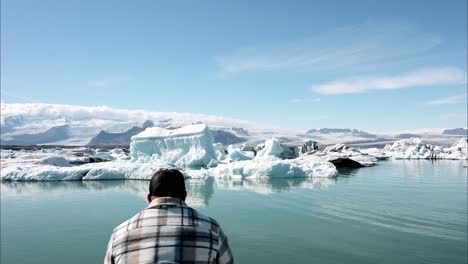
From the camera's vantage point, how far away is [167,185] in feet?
6.50

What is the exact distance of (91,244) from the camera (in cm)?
744

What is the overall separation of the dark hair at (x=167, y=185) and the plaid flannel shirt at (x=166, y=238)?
6 cm

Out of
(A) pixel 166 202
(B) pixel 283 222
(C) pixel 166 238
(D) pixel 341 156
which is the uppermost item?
(A) pixel 166 202

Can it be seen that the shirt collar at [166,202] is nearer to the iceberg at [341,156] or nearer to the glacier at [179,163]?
the glacier at [179,163]

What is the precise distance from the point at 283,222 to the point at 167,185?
7870 millimetres

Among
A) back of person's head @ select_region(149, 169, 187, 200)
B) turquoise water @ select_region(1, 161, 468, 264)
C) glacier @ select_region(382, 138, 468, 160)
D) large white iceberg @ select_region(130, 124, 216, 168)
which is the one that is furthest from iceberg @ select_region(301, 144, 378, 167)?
back of person's head @ select_region(149, 169, 187, 200)

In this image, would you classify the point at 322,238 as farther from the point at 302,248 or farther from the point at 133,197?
the point at 133,197

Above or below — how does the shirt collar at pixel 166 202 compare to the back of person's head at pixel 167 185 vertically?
below

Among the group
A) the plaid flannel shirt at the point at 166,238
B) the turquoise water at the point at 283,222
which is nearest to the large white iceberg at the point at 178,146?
the turquoise water at the point at 283,222

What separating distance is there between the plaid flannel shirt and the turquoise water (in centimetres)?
472

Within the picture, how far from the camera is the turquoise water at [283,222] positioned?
6816 millimetres

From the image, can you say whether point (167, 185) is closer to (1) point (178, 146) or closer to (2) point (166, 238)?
(2) point (166, 238)

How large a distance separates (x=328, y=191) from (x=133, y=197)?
8312 mm

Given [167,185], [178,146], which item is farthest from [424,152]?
[167,185]
